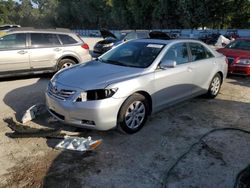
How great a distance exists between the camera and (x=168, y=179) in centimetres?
363

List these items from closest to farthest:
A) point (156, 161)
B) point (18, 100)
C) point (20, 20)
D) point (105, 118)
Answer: point (156, 161)
point (105, 118)
point (18, 100)
point (20, 20)

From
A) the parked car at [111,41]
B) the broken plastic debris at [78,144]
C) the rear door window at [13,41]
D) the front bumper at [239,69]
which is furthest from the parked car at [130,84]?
the parked car at [111,41]

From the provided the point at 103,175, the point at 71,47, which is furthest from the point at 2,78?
the point at 103,175

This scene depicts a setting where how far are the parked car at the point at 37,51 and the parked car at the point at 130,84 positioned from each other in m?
3.27

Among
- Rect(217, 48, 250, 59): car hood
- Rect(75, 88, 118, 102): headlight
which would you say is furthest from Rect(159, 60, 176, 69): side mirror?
Rect(217, 48, 250, 59): car hood

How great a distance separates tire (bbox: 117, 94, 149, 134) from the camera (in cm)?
464

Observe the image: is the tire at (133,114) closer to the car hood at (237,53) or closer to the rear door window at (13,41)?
the rear door window at (13,41)

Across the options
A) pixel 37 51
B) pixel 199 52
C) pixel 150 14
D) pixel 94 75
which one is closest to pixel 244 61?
pixel 199 52

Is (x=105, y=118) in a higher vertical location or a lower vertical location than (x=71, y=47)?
lower

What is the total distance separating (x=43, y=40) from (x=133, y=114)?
4946 mm

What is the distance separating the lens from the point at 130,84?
4.69 meters

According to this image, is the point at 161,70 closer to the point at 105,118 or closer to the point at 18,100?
the point at 105,118

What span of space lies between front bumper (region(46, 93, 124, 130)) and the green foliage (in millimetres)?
43713

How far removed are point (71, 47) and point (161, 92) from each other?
4702 millimetres
